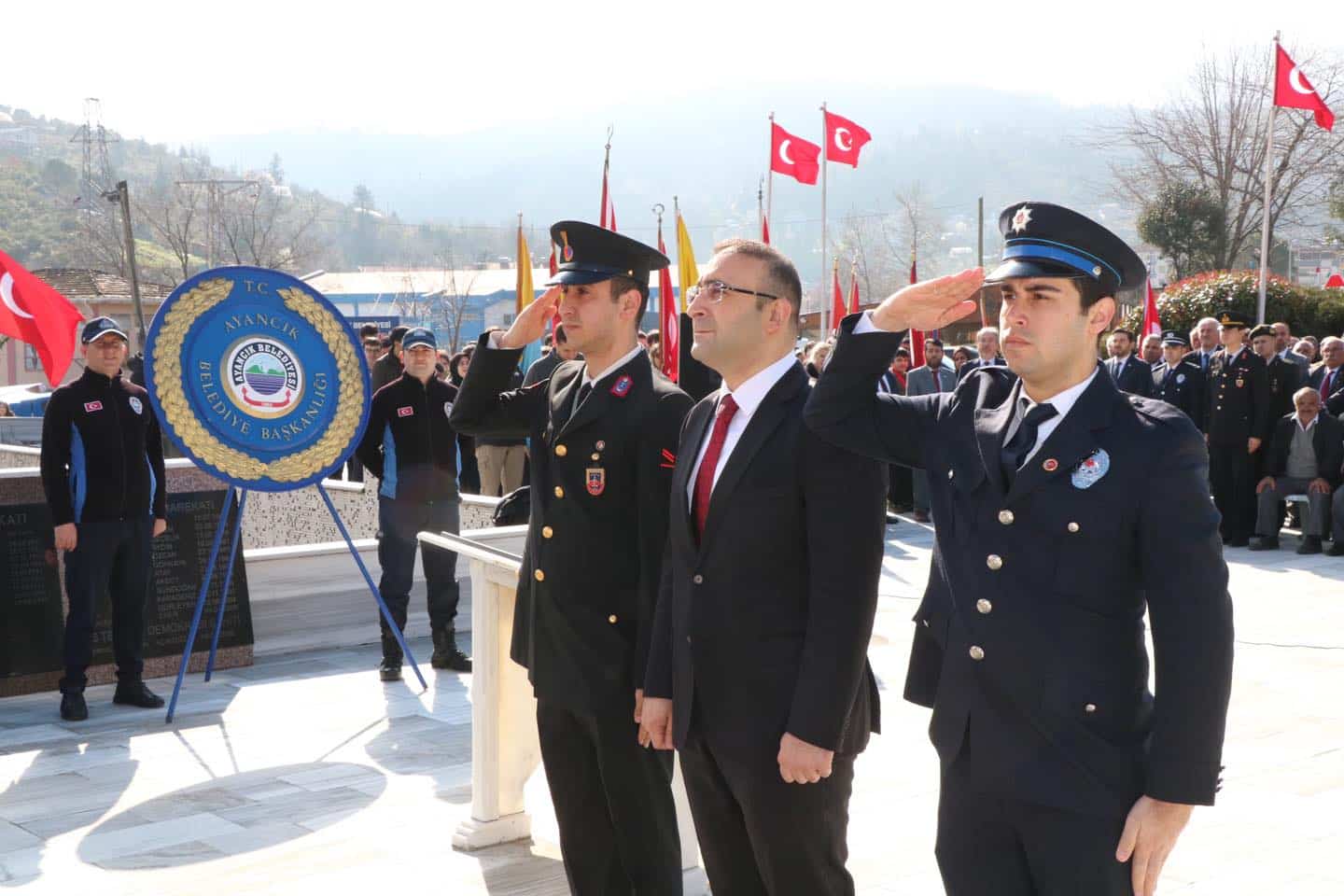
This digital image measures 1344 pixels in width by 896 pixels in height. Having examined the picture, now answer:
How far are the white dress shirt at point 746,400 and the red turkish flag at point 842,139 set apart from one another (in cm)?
1759

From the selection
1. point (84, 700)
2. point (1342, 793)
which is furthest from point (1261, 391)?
point (84, 700)

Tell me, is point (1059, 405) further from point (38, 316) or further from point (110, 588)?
point (38, 316)

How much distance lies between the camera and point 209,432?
6785 mm

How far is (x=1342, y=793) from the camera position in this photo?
5.30 metres

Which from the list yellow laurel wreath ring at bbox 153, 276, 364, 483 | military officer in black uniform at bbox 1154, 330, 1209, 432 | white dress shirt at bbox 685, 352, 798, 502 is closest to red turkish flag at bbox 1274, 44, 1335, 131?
military officer in black uniform at bbox 1154, 330, 1209, 432

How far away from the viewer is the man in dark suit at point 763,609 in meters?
2.78

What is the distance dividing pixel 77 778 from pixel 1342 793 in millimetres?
5182

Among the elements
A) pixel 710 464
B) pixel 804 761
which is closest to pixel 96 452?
pixel 710 464

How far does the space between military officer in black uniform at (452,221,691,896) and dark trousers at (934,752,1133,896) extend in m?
1.05

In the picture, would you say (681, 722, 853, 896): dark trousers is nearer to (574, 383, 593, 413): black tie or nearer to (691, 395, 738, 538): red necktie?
(691, 395, 738, 538): red necktie

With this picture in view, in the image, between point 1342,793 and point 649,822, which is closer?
point 649,822

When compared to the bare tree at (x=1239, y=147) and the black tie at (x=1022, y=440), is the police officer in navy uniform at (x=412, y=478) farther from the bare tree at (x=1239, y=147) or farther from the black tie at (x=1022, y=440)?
the bare tree at (x=1239, y=147)

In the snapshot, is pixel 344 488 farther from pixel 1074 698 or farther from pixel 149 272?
pixel 149 272

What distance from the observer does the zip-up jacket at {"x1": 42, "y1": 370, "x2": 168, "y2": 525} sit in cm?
673
